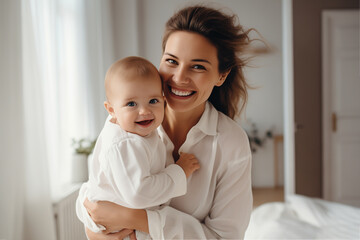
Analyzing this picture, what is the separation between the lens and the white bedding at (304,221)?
6.82 feet

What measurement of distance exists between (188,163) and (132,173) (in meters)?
0.26

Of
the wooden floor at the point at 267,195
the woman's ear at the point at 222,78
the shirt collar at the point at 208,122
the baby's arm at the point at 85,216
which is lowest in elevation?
the wooden floor at the point at 267,195

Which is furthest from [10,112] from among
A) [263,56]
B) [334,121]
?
[263,56]

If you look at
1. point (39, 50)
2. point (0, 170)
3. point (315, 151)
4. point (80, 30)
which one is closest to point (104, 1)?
point (80, 30)

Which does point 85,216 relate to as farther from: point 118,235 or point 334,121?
point 334,121

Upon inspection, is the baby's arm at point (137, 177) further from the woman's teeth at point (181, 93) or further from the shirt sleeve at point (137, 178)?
the woman's teeth at point (181, 93)

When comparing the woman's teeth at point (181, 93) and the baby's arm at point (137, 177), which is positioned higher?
the woman's teeth at point (181, 93)

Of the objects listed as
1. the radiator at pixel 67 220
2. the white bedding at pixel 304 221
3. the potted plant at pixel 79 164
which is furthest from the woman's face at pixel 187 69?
the potted plant at pixel 79 164

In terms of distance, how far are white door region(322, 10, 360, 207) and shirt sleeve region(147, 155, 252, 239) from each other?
374 centimetres

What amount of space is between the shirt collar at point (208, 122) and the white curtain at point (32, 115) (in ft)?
3.92

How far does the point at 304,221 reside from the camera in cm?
240

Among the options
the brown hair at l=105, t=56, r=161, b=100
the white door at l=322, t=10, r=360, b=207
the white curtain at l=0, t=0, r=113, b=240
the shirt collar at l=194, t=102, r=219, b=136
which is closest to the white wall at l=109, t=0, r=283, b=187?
the white door at l=322, t=10, r=360, b=207

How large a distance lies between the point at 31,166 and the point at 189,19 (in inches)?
60.9

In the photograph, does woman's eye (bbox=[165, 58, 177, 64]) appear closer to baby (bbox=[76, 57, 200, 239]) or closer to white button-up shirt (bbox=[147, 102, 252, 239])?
baby (bbox=[76, 57, 200, 239])
